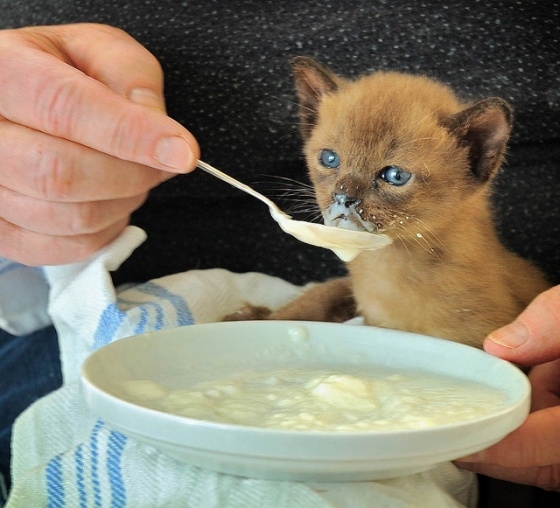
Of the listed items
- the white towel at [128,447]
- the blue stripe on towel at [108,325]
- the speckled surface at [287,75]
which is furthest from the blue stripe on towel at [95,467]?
the speckled surface at [287,75]

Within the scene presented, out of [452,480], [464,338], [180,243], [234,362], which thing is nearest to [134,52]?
[180,243]

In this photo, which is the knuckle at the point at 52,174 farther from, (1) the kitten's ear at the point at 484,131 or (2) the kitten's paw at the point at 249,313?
(1) the kitten's ear at the point at 484,131

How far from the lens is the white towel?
68 cm

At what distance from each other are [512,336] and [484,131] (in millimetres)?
276

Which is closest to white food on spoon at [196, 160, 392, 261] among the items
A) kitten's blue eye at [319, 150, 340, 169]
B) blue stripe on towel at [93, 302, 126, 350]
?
kitten's blue eye at [319, 150, 340, 169]

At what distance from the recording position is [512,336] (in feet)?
2.74

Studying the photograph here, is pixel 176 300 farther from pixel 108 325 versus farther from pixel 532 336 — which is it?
pixel 532 336

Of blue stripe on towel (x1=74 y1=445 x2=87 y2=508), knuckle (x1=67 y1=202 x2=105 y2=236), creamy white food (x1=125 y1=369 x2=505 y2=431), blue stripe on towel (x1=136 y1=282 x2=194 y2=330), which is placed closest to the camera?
creamy white food (x1=125 y1=369 x2=505 y2=431)

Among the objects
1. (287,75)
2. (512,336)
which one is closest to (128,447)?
(512,336)

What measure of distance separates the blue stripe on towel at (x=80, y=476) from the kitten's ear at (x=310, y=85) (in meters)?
0.57

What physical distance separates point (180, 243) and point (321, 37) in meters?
0.44

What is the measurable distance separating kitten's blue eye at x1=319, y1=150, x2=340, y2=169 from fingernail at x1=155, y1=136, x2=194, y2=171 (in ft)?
0.76

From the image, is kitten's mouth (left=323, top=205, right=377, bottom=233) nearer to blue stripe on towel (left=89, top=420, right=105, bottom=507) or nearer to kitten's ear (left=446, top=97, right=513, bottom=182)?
kitten's ear (left=446, top=97, right=513, bottom=182)

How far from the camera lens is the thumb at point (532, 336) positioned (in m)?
0.83
